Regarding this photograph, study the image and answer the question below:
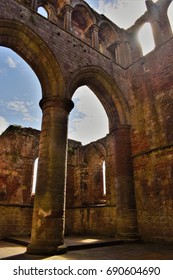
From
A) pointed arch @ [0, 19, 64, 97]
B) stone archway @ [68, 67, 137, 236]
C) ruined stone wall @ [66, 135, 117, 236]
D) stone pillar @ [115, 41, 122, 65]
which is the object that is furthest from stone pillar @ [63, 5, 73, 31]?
ruined stone wall @ [66, 135, 117, 236]

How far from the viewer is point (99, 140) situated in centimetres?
1265

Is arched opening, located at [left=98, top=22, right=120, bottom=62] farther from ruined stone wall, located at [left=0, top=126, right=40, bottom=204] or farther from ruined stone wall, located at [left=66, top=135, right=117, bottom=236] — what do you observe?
ruined stone wall, located at [left=0, top=126, right=40, bottom=204]

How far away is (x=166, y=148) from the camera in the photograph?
7.62 meters

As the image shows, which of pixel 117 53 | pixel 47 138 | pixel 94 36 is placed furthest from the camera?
pixel 117 53

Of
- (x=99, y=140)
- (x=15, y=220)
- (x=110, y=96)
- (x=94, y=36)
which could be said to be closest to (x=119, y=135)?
(x=110, y=96)

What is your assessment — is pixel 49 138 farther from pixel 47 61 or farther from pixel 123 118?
pixel 123 118

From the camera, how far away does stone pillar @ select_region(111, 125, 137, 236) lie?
7.90 meters

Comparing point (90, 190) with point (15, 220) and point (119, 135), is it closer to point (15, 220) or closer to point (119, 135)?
point (15, 220)

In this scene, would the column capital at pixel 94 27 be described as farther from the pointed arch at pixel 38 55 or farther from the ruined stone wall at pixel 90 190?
the ruined stone wall at pixel 90 190

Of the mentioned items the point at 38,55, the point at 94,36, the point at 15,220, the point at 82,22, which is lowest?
the point at 15,220

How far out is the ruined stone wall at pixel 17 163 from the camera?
11.0 meters

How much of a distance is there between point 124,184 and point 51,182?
3.54 m

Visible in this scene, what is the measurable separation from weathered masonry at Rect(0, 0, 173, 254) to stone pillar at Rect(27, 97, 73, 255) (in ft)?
0.08
